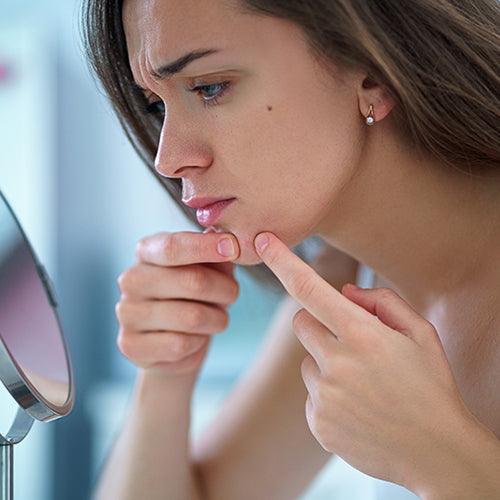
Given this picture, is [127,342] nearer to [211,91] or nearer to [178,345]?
[178,345]

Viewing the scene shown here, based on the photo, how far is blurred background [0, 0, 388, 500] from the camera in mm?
2562

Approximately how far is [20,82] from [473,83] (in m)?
2.22

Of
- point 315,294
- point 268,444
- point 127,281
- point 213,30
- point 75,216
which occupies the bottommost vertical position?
point 75,216

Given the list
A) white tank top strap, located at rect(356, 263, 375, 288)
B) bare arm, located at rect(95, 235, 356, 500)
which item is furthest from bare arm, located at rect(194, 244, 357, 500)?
white tank top strap, located at rect(356, 263, 375, 288)

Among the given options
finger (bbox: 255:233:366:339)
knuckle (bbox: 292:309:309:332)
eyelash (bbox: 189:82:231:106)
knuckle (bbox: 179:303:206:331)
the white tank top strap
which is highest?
eyelash (bbox: 189:82:231:106)

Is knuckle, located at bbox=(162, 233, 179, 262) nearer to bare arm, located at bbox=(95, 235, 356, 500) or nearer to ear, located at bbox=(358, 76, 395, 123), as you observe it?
bare arm, located at bbox=(95, 235, 356, 500)

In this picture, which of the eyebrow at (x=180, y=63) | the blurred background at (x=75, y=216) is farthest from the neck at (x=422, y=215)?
the blurred background at (x=75, y=216)

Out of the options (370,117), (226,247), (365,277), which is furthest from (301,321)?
(365,277)

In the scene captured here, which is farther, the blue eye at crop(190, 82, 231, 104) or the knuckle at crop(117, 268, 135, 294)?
the knuckle at crop(117, 268, 135, 294)

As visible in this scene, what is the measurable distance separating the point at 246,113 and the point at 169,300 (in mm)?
357

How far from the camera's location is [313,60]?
75cm

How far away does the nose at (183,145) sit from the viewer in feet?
2.51

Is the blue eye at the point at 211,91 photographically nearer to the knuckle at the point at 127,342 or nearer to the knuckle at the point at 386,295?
the knuckle at the point at 386,295

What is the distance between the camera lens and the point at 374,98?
795 millimetres
